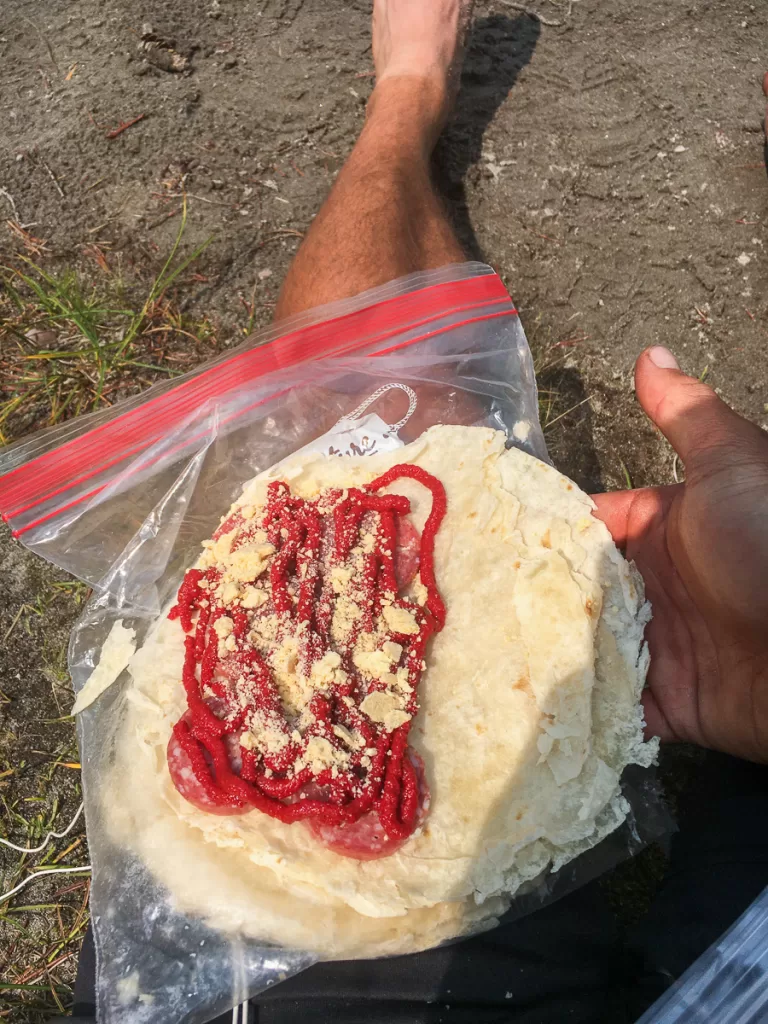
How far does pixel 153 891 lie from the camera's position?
123cm

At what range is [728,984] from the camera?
1.02m

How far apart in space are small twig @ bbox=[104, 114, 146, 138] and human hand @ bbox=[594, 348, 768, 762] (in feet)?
5.36

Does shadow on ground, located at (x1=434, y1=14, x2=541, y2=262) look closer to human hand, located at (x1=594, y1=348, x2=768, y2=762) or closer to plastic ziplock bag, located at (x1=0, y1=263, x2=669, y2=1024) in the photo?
plastic ziplock bag, located at (x1=0, y1=263, x2=669, y2=1024)

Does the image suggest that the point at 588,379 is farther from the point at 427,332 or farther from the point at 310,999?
the point at 310,999

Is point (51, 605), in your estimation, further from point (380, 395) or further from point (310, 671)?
point (380, 395)

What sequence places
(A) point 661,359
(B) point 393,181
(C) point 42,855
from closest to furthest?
1. (A) point 661,359
2. (C) point 42,855
3. (B) point 393,181

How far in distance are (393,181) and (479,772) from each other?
1.52 metres

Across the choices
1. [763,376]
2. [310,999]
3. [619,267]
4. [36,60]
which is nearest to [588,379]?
[619,267]

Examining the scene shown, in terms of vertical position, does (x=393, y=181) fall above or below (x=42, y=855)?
above

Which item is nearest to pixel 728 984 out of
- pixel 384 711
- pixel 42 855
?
pixel 384 711

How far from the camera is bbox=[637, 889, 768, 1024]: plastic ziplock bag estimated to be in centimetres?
99

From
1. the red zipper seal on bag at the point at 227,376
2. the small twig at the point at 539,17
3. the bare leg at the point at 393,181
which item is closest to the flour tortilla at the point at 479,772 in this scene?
the red zipper seal on bag at the point at 227,376

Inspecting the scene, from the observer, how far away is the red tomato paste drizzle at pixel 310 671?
1.13 m

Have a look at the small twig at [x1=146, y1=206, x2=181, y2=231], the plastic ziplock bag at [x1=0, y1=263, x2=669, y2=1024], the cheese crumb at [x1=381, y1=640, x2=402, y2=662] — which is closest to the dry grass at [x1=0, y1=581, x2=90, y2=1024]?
the plastic ziplock bag at [x1=0, y1=263, x2=669, y2=1024]
